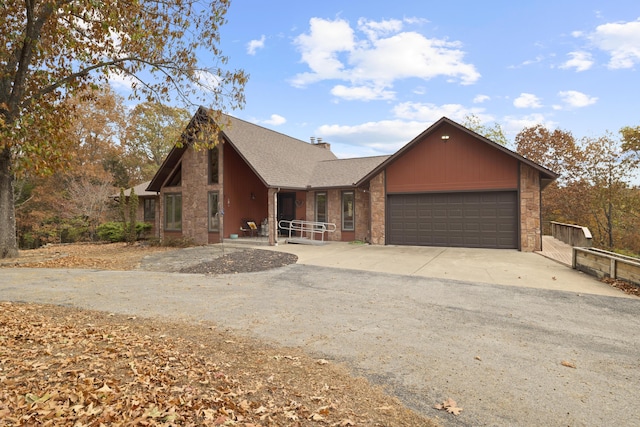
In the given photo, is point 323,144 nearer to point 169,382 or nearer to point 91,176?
point 91,176

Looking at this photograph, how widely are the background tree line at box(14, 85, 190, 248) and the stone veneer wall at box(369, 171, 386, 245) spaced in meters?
12.0

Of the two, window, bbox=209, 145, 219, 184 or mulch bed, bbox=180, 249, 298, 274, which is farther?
window, bbox=209, 145, 219, 184

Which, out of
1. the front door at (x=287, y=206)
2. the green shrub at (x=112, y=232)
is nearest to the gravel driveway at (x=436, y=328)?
the front door at (x=287, y=206)

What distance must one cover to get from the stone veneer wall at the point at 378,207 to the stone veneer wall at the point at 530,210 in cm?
548

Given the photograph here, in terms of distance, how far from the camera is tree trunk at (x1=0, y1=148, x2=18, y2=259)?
1167 centimetres

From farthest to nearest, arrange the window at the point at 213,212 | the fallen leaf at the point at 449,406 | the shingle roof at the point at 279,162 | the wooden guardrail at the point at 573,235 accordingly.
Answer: the window at the point at 213,212 < the shingle roof at the point at 279,162 < the wooden guardrail at the point at 573,235 < the fallen leaf at the point at 449,406

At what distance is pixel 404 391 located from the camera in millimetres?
3273

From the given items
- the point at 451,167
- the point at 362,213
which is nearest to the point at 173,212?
the point at 362,213

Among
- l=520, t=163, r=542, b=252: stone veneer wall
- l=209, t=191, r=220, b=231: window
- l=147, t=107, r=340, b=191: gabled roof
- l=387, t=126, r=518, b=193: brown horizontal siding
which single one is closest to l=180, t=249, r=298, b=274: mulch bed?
l=147, t=107, r=340, b=191: gabled roof

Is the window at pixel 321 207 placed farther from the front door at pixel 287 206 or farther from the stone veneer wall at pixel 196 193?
the stone veneer wall at pixel 196 193

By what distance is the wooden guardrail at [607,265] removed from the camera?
25.2 ft

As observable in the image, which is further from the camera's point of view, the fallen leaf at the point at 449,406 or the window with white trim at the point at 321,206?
the window with white trim at the point at 321,206

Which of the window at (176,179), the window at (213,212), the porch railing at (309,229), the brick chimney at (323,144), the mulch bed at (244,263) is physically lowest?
the mulch bed at (244,263)

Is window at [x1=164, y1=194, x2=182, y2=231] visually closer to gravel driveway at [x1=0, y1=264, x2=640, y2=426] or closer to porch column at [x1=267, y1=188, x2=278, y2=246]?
porch column at [x1=267, y1=188, x2=278, y2=246]
